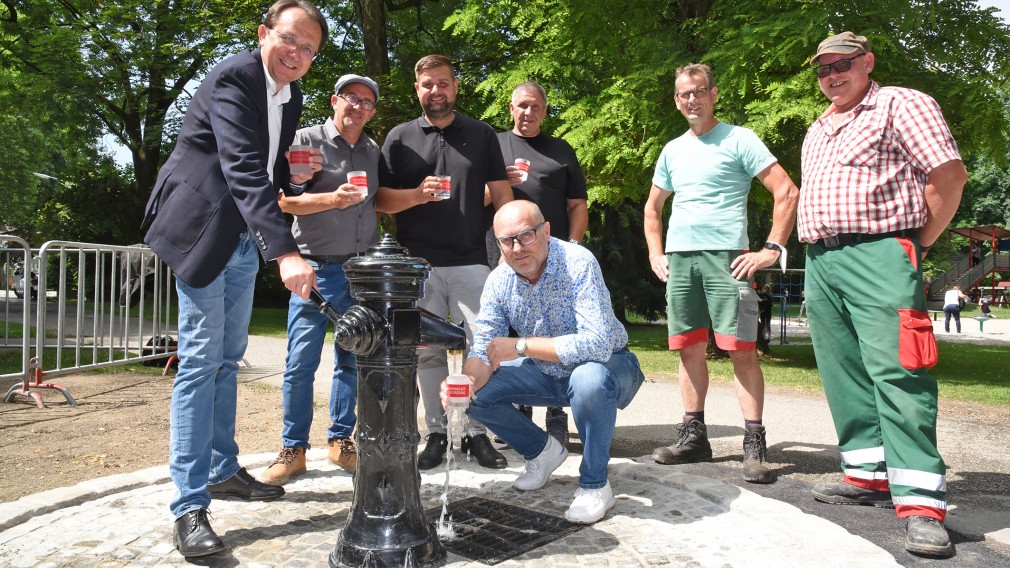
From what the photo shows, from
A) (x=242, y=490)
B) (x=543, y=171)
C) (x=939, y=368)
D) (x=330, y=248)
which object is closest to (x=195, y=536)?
(x=242, y=490)

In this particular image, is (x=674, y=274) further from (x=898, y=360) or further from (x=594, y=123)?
(x=594, y=123)

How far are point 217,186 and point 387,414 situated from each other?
1127 mm

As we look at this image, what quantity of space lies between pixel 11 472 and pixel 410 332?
3.05 meters

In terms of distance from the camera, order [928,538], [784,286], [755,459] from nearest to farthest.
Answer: [928,538] < [755,459] < [784,286]

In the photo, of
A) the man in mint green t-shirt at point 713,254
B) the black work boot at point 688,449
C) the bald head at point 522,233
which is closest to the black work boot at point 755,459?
the man in mint green t-shirt at point 713,254

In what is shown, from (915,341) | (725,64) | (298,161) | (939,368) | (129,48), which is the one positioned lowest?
(939,368)

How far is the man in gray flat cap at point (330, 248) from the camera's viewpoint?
156 inches

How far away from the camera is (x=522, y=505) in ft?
11.7

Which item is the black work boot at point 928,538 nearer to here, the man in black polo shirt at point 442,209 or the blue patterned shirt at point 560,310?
the blue patterned shirt at point 560,310

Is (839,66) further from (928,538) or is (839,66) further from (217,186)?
(217,186)

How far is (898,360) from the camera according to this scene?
11.1ft

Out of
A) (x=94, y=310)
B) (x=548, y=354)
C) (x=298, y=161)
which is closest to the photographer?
(x=548, y=354)

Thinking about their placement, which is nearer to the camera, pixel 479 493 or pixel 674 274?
pixel 479 493

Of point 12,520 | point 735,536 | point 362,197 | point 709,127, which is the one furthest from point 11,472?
point 709,127
